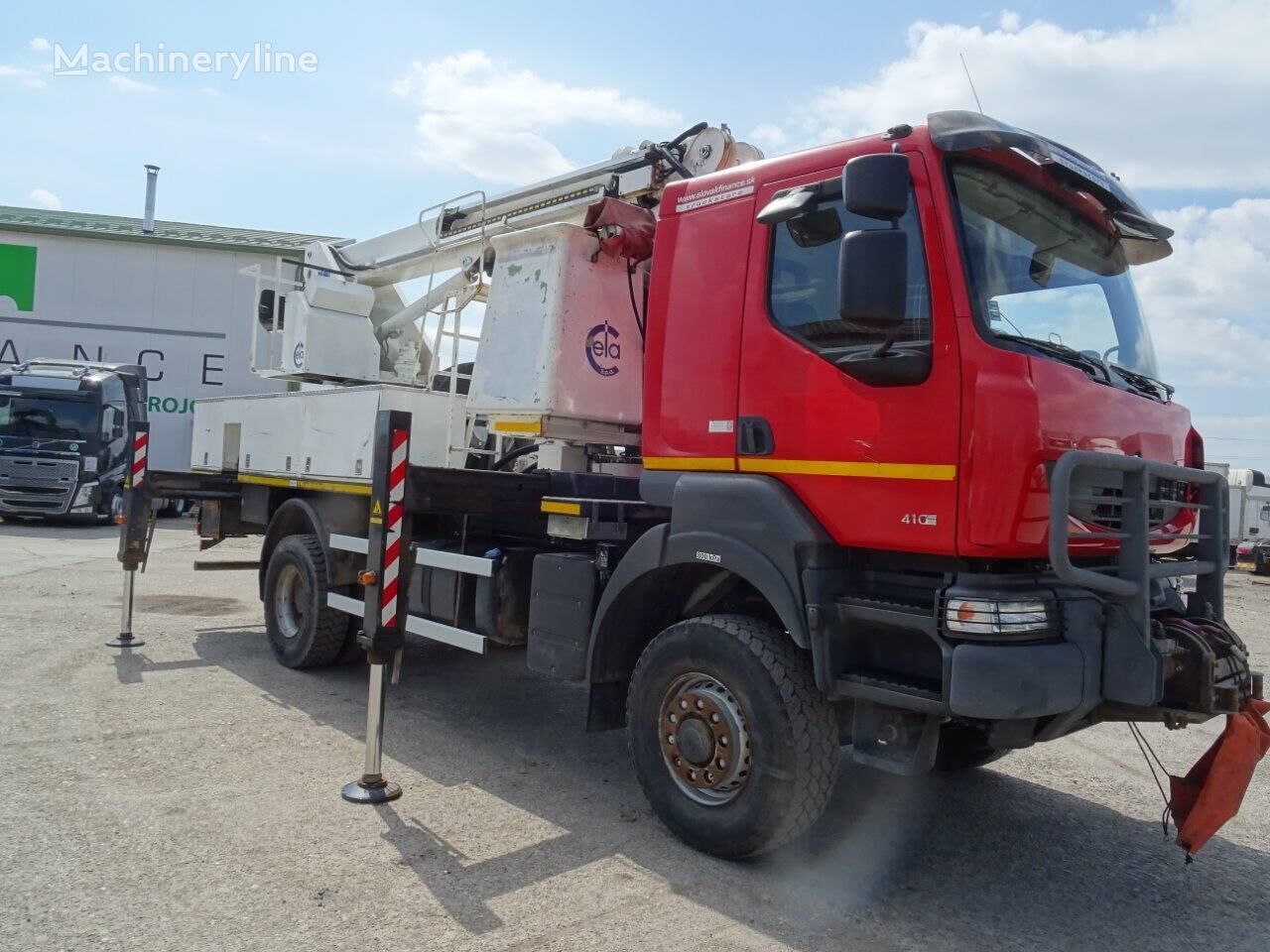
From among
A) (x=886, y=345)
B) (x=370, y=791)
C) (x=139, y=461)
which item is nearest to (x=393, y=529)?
(x=370, y=791)

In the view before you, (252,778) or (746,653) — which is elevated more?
(746,653)

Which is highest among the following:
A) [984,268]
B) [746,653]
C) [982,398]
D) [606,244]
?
[606,244]

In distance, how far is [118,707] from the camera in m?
5.88

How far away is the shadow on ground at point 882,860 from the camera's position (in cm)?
356

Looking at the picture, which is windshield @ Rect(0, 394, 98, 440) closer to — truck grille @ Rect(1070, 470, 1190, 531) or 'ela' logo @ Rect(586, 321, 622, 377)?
'ela' logo @ Rect(586, 321, 622, 377)

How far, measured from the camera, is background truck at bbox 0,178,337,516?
2462 centimetres

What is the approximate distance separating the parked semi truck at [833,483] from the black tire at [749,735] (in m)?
0.01

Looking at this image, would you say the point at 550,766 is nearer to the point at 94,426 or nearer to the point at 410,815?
the point at 410,815

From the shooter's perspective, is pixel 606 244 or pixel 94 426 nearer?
pixel 606 244

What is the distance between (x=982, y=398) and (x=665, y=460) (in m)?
1.56

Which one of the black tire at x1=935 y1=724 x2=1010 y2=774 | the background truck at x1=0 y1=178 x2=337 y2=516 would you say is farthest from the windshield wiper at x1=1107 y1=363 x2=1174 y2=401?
the background truck at x1=0 y1=178 x2=337 y2=516

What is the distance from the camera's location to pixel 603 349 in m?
5.44

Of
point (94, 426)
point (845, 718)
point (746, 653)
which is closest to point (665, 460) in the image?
point (746, 653)

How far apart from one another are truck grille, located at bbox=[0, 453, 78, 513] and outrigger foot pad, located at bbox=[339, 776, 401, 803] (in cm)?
1743
